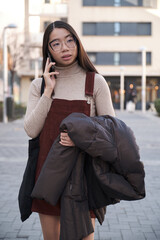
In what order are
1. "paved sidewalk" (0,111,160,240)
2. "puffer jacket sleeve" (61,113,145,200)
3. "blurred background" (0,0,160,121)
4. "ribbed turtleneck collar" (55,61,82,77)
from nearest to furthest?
1. "puffer jacket sleeve" (61,113,145,200)
2. "ribbed turtleneck collar" (55,61,82,77)
3. "paved sidewalk" (0,111,160,240)
4. "blurred background" (0,0,160,121)

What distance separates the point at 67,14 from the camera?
4075cm

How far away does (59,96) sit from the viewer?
2111mm

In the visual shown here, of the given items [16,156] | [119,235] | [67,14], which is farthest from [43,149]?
[67,14]

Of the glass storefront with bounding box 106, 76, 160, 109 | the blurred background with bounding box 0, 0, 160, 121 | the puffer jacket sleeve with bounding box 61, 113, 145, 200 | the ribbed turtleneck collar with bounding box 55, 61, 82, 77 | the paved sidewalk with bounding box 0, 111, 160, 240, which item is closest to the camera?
the puffer jacket sleeve with bounding box 61, 113, 145, 200

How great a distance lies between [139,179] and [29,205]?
71 centimetres

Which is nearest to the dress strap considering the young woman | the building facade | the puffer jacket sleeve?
the young woman

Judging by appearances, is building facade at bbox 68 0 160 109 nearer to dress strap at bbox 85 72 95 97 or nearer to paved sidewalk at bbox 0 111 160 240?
paved sidewalk at bbox 0 111 160 240

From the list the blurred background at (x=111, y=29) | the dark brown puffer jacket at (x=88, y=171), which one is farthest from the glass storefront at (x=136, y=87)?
the dark brown puffer jacket at (x=88, y=171)

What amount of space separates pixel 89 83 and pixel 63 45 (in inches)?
10.6

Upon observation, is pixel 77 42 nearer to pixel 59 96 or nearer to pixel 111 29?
pixel 59 96

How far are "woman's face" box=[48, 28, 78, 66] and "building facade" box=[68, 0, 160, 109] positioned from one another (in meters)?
38.5

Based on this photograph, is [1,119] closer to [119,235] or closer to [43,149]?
[119,235]

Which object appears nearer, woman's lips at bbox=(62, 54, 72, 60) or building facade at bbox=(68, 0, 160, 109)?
woman's lips at bbox=(62, 54, 72, 60)

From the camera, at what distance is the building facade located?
40500 millimetres
